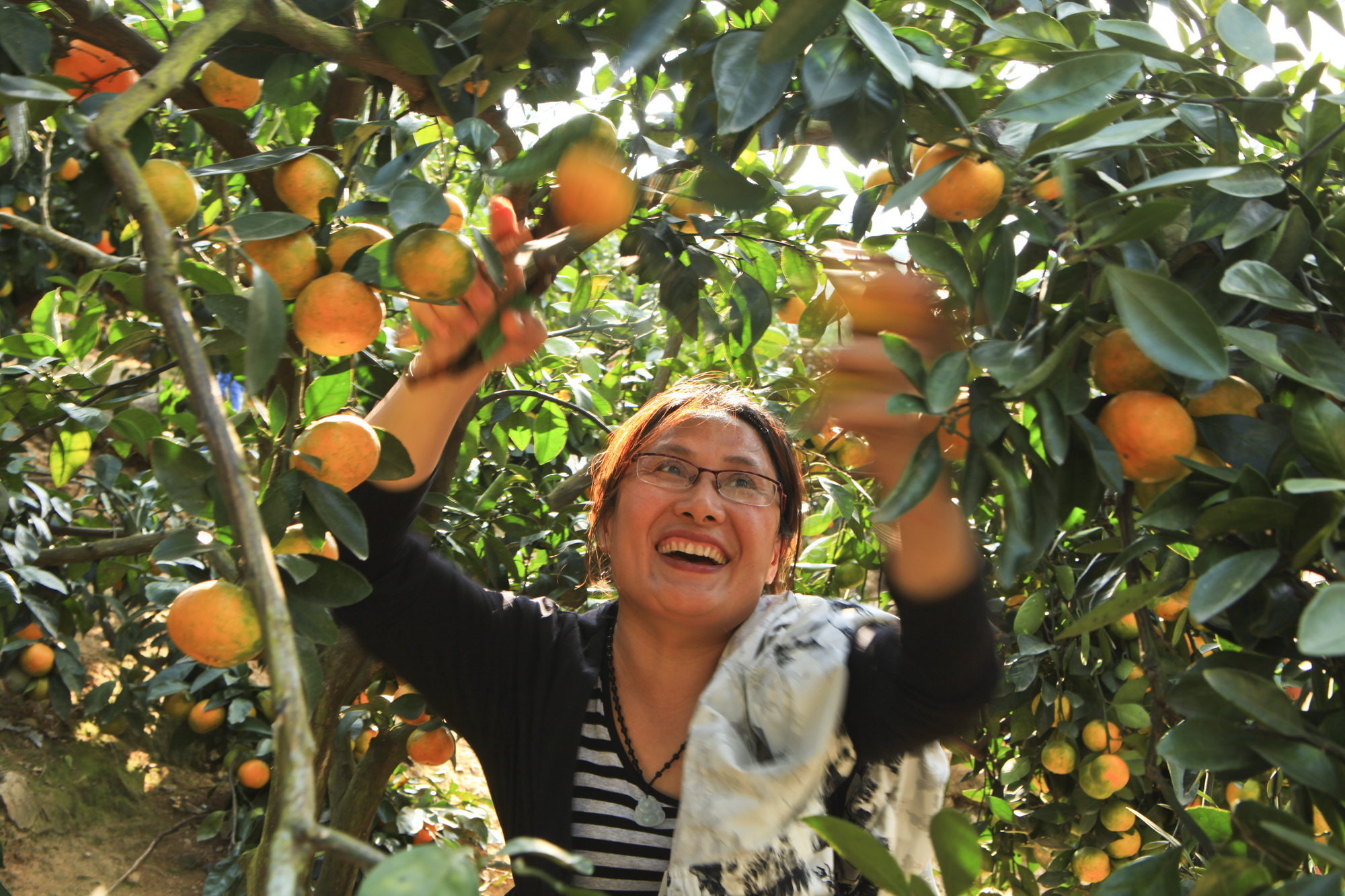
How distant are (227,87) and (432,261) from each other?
47cm

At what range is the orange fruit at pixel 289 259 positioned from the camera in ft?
2.68

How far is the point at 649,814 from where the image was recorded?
136 cm

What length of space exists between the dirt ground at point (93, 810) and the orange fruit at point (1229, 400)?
297cm

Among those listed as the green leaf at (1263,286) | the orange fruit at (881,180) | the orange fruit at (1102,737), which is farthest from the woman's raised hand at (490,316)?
the orange fruit at (1102,737)

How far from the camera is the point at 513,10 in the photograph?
32.8 inches

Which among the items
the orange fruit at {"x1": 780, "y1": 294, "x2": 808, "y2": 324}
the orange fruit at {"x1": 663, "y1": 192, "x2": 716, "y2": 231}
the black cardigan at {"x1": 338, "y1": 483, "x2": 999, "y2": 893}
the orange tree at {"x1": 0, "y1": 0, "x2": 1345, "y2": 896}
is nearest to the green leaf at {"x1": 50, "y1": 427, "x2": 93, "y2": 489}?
the orange tree at {"x1": 0, "y1": 0, "x2": 1345, "y2": 896}

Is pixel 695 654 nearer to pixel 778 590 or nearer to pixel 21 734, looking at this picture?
pixel 778 590

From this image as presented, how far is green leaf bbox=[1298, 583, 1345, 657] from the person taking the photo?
496 millimetres

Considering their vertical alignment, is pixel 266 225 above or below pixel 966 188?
above

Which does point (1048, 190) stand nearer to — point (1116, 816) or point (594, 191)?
point (594, 191)

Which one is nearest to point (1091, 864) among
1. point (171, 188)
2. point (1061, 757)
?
point (1061, 757)

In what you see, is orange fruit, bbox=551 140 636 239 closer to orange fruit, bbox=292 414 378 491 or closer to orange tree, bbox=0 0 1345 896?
orange tree, bbox=0 0 1345 896

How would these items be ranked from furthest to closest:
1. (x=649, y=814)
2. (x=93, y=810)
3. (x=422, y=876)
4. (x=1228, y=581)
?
(x=93, y=810) < (x=649, y=814) < (x=1228, y=581) < (x=422, y=876)

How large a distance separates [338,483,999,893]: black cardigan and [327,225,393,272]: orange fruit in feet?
1.30
